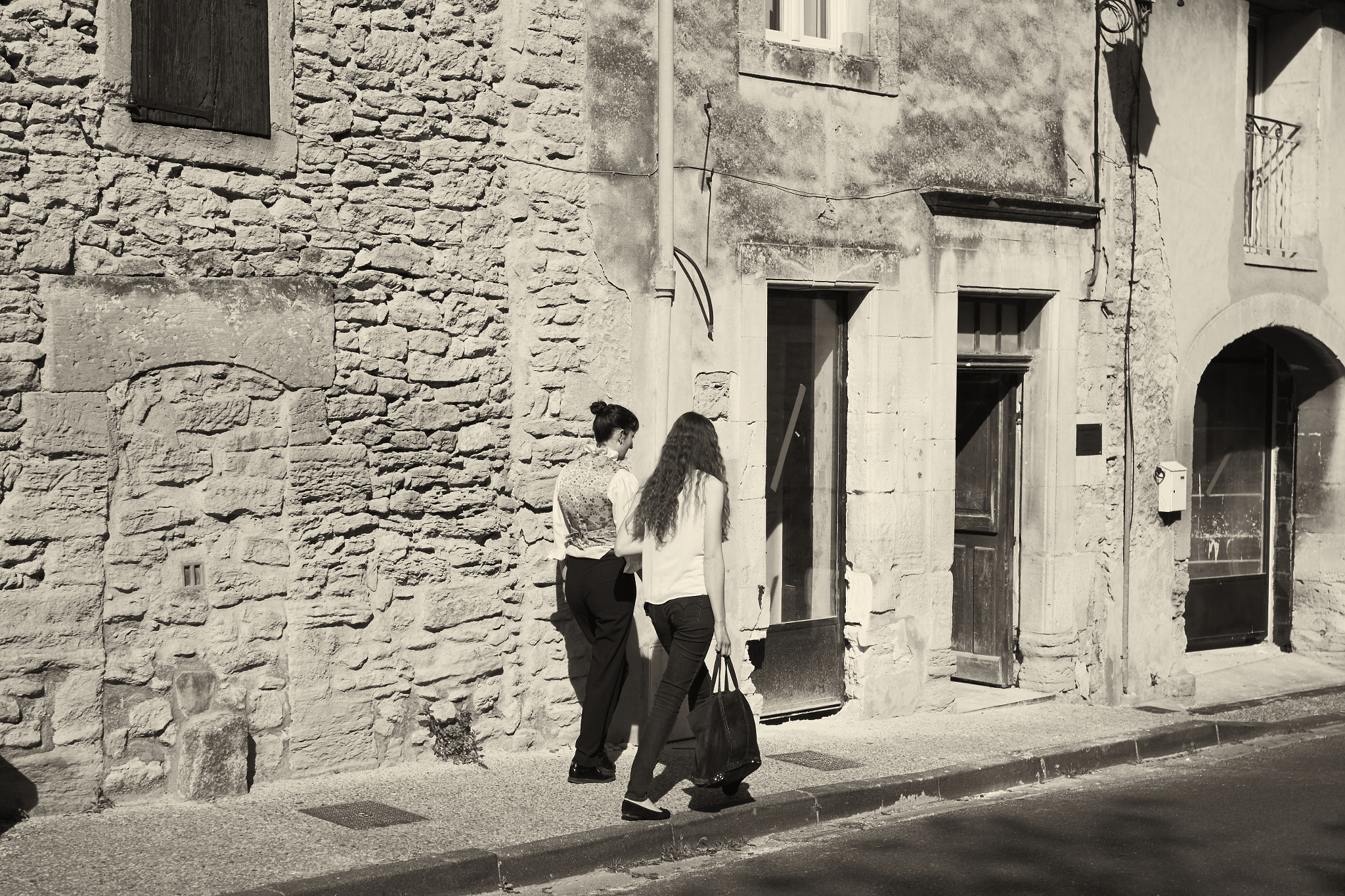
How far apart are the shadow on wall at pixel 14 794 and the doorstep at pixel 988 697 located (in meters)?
5.79

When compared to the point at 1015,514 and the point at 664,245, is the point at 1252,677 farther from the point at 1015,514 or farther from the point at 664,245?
the point at 664,245

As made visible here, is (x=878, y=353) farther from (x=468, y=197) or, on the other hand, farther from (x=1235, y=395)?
(x=1235, y=395)

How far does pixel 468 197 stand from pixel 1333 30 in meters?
8.44

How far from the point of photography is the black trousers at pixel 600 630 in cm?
714

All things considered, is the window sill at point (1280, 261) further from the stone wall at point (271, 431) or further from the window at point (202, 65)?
the window at point (202, 65)

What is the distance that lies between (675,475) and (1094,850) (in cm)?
248

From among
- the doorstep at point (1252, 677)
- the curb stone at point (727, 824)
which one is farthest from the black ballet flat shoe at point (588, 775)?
the doorstep at point (1252, 677)

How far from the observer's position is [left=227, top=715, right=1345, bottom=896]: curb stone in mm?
5484

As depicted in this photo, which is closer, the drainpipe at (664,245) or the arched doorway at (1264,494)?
the drainpipe at (664,245)

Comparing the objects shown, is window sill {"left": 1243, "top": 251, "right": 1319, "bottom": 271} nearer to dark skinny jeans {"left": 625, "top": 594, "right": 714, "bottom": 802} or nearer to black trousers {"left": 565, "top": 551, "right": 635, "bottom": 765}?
black trousers {"left": 565, "top": 551, "right": 635, "bottom": 765}

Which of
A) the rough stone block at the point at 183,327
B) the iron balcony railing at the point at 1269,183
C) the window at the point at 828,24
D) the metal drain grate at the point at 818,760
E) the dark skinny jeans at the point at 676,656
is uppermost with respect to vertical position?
the window at the point at 828,24

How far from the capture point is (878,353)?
30.4ft

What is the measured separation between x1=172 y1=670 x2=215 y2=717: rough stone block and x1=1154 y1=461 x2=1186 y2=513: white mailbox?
697 centimetres

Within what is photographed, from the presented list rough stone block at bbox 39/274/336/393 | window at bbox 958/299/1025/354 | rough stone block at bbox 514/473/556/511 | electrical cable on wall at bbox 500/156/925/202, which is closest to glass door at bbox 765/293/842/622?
electrical cable on wall at bbox 500/156/925/202
